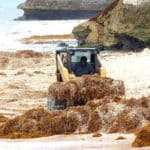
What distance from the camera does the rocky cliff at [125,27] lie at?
3047 cm

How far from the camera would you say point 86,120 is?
1370 centimetres

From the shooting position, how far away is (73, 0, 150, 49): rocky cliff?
30469mm

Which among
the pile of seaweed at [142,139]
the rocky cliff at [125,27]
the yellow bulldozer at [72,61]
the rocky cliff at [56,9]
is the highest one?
the rocky cliff at [56,9]

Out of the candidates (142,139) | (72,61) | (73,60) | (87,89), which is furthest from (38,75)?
(142,139)

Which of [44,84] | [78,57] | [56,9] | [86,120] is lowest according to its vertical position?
[86,120]

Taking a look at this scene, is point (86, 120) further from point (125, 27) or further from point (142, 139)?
point (125, 27)

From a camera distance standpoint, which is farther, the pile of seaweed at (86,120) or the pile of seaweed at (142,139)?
the pile of seaweed at (86,120)

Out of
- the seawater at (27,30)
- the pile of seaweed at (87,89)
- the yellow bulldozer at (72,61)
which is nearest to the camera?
the pile of seaweed at (87,89)

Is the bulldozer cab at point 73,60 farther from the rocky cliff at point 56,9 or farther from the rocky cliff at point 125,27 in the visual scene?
the rocky cliff at point 56,9

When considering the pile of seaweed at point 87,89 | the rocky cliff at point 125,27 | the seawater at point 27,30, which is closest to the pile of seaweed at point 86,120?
the pile of seaweed at point 87,89

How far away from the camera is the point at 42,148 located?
39.5 ft

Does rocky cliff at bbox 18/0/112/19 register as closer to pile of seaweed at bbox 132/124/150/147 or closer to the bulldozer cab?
the bulldozer cab

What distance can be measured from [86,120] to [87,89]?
7.96ft

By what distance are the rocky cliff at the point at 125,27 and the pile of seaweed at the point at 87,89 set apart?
14.3 meters
